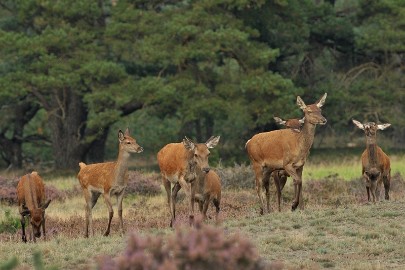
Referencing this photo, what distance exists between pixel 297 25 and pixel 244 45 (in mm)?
3068

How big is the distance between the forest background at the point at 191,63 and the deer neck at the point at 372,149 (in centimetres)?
1428

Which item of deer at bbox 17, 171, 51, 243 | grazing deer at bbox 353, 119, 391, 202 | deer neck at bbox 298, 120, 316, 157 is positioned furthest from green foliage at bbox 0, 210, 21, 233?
grazing deer at bbox 353, 119, 391, 202

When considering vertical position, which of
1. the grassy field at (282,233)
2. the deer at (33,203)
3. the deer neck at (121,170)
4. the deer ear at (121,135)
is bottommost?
the grassy field at (282,233)

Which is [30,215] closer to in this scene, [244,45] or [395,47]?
[244,45]

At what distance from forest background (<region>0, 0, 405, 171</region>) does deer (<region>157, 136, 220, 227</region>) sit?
1548cm

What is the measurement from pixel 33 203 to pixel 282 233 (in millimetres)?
4447

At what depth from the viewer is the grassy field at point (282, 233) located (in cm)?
1333

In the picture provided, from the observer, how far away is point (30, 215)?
55.1 ft

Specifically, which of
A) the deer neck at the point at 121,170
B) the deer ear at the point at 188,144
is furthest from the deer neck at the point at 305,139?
the deer neck at the point at 121,170

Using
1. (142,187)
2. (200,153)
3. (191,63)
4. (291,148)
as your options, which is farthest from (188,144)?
(191,63)

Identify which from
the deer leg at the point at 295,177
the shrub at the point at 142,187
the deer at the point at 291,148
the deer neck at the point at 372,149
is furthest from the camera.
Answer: the shrub at the point at 142,187

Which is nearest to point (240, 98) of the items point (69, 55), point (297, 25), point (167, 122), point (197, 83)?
point (197, 83)

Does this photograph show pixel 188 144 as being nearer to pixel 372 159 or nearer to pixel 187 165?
pixel 187 165

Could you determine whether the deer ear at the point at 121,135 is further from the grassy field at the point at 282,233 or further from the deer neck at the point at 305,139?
the deer neck at the point at 305,139
